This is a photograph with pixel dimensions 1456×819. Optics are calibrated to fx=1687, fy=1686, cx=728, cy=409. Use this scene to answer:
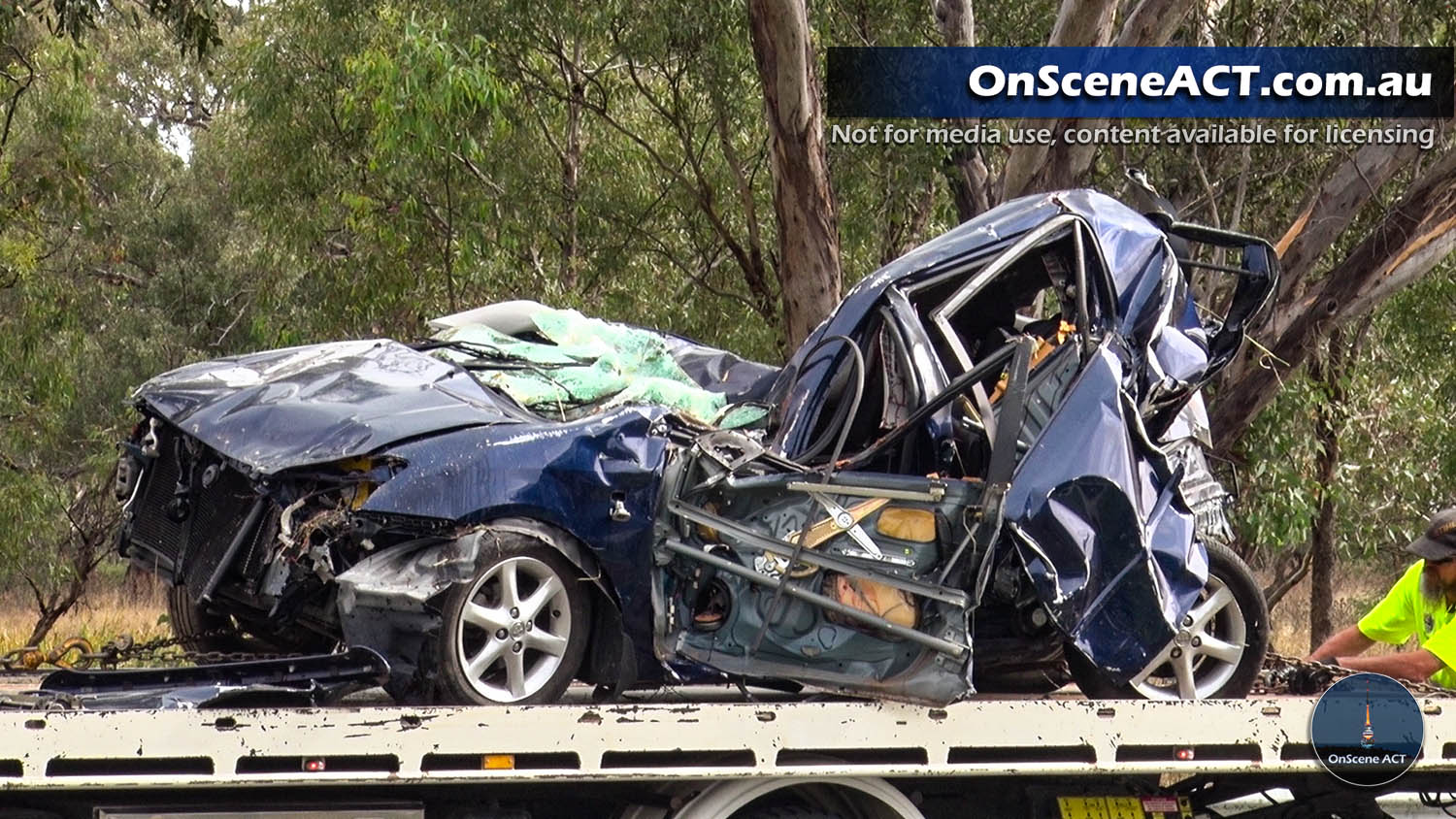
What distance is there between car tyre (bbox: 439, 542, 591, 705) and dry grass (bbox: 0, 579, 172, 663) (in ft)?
38.4

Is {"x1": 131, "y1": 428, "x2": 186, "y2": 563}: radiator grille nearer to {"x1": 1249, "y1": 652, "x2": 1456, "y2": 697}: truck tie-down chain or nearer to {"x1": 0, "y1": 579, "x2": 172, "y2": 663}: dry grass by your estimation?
{"x1": 1249, "y1": 652, "x2": 1456, "y2": 697}: truck tie-down chain

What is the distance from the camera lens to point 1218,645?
20.5 ft

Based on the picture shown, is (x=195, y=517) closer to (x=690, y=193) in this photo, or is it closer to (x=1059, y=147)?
(x=1059, y=147)

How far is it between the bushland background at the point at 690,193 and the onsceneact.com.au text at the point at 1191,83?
310 mm

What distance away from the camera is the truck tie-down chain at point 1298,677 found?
21.7ft

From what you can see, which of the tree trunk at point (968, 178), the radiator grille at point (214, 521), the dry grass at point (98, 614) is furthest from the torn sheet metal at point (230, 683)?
the dry grass at point (98, 614)

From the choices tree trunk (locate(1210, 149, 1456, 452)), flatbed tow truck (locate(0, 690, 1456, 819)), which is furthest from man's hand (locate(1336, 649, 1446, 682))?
tree trunk (locate(1210, 149, 1456, 452))

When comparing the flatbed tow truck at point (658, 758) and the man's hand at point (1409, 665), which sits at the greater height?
the man's hand at point (1409, 665)

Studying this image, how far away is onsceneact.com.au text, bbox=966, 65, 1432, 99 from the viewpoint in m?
11.4

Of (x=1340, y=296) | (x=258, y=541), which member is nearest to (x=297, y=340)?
(x=1340, y=296)

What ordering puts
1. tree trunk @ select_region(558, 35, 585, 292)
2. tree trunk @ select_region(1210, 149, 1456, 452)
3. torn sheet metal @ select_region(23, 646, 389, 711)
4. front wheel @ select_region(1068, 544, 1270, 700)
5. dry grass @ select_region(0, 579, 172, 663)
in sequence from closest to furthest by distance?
torn sheet metal @ select_region(23, 646, 389, 711), front wheel @ select_region(1068, 544, 1270, 700), tree trunk @ select_region(1210, 149, 1456, 452), tree trunk @ select_region(558, 35, 585, 292), dry grass @ select_region(0, 579, 172, 663)

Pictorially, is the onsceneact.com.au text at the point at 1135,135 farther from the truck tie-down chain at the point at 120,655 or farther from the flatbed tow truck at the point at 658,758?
the truck tie-down chain at the point at 120,655

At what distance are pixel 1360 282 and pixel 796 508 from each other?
8031 millimetres

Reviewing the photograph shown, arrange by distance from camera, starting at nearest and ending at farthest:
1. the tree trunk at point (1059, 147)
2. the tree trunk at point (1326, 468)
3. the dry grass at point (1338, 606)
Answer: the tree trunk at point (1059, 147)
the tree trunk at point (1326, 468)
the dry grass at point (1338, 606)
